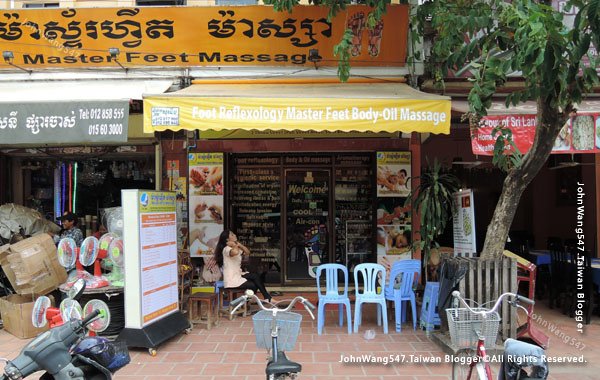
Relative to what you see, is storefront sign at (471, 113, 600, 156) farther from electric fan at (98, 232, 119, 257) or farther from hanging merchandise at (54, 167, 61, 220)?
hanging merchandise at (54, 167, 61, 220)

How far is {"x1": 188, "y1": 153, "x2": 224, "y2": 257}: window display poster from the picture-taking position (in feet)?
27.6

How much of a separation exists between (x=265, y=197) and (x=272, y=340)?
560 centimetres

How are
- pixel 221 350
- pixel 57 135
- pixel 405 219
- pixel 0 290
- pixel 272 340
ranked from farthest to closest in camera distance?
pixel 405 219 < pixel 0 290 < pixel 57 135 < pixel 221 350 < pixel 272 340

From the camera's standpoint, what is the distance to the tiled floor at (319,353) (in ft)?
16.1

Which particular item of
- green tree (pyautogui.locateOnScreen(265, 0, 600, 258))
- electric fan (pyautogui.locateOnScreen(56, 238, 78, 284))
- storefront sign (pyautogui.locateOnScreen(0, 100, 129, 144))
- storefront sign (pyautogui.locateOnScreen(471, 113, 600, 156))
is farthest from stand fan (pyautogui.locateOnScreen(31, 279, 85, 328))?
storefront sign (pyautogui.locateOnScreen(471, 113, 600, 156))

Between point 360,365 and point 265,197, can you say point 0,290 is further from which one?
point 360,365

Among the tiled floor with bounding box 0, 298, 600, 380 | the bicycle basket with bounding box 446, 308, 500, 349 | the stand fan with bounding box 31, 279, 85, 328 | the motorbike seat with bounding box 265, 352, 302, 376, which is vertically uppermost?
the bicycle basket with bounding box 446, 308, 500, 349

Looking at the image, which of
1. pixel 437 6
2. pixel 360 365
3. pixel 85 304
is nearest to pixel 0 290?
pixel 85 304

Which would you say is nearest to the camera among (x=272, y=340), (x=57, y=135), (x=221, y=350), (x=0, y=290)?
(x=272, y=340)

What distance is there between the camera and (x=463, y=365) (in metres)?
3.81

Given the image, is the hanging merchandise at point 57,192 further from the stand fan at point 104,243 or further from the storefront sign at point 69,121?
the stand fan at point 104,243

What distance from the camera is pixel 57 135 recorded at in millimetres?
6043

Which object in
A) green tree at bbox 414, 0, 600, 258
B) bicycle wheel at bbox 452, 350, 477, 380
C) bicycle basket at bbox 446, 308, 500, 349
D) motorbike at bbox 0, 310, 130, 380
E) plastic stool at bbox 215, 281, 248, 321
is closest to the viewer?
motorbike at bbox 0, 310, 130, 380

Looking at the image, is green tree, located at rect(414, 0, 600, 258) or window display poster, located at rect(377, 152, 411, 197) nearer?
green tree, located at rect(414, 0, 600, 258)
